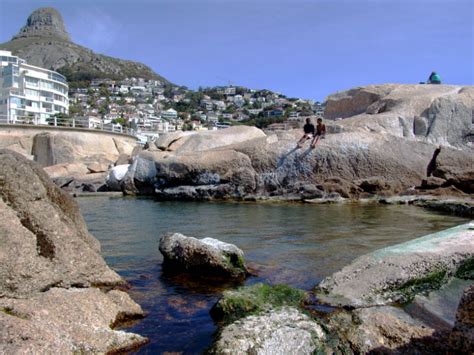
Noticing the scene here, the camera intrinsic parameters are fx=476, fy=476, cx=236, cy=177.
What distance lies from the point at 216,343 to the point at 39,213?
2.80m

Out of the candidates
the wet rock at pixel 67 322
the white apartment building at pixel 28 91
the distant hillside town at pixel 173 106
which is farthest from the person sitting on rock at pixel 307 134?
the distant hillside town at pixel 173 106

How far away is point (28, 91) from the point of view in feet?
226

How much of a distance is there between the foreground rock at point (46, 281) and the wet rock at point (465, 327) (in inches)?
111

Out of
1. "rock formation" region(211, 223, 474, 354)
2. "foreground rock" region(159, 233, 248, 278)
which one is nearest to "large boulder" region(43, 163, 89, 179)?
"foreground rock" region(159, 233, 248, 278)

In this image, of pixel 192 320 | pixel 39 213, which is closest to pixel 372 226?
pixel 192 320

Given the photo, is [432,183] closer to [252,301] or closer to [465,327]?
[252,301]

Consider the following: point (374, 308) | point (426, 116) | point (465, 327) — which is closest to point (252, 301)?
point (374, 308)

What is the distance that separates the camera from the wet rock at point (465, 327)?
3.44m

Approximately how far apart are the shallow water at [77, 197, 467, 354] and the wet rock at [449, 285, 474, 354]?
2270 millimetres

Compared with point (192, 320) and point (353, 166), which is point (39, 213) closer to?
point (192, 320)

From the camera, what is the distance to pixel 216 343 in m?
4.20

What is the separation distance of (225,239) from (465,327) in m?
7.57

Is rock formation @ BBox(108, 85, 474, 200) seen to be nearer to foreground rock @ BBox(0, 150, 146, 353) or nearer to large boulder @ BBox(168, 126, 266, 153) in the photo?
large boulder @ BBox(168, 126, 266, 153)

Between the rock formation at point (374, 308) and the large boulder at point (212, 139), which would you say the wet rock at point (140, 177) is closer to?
the large boulder at point (212, 139)
